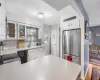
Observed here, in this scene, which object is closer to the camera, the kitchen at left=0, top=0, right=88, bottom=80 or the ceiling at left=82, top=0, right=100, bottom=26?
the ceiling at left=82, top=0, right=100, bottom=26

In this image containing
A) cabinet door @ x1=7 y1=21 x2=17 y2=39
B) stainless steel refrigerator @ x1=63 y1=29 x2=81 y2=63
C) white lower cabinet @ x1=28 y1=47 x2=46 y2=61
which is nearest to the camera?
stainless steel refrigerator @ x1=63 y1=29 x2=81 y2=63

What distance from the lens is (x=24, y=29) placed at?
3.28 metres

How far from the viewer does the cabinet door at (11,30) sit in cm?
272

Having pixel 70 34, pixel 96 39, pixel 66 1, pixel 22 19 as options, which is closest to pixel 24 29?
pixel 22 19

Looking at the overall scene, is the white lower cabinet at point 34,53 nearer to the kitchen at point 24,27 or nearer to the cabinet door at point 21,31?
the kitchen at point 24,27

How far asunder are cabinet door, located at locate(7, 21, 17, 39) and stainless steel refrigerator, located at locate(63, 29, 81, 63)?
1914 mm

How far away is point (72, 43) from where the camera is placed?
8.96 feet

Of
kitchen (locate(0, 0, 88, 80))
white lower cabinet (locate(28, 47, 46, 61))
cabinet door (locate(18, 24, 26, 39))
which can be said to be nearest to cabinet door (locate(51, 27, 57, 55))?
kitchen (locate(0, 0, 88, 80))

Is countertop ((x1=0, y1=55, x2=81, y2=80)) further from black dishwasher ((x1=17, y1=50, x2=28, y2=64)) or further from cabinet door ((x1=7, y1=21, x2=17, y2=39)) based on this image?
cabinet door ((x1=7, y1=21, x2=17, y2=39))

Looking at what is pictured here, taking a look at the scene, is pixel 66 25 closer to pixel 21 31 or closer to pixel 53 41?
pixel 21 31

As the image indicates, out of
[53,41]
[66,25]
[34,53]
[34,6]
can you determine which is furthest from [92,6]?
[53,41]

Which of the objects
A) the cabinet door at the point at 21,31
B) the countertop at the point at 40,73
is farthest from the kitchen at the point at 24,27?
the countertop at the point at 40,73

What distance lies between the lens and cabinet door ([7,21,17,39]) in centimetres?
272

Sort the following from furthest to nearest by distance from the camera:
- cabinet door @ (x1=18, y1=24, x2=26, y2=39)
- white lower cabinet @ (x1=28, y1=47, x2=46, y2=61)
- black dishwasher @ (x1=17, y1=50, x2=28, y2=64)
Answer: white lower cabinet @ (x1=28, y1=47, x2=46, y2=61), cabinet door @ (x1=18, y1=24, x2=26, y2=39), black dishwasher @ (x1=17, y1=50, x2=28, y2=64)
